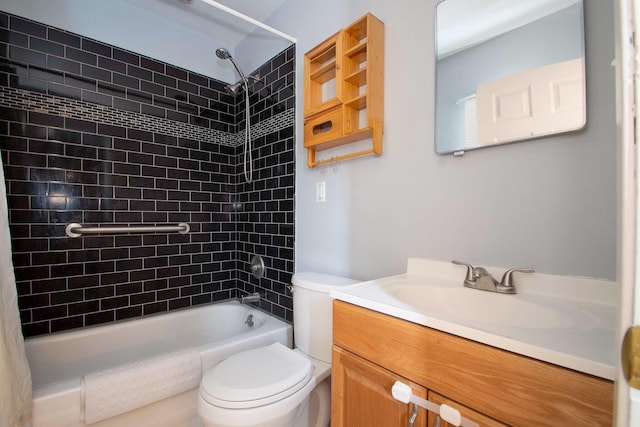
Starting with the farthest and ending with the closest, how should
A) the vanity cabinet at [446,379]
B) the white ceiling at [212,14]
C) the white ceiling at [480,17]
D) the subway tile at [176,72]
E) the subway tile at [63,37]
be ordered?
1. the subway tile at [176,72]
2. the white ceiling at [212,14]
3. the subway tile at [63,37]
4. the white ceiling at [480,17]
5. the vanity cabinet at [446,379]

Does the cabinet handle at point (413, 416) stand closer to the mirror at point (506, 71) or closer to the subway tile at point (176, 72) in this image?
the mirror at point (506, 71)

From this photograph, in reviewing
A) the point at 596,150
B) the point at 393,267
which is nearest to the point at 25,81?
the point at 393,267

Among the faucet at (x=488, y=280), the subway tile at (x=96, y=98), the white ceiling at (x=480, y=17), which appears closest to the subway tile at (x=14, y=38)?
the subway tile at (x=96, y=98)

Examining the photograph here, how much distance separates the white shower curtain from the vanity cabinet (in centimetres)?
109

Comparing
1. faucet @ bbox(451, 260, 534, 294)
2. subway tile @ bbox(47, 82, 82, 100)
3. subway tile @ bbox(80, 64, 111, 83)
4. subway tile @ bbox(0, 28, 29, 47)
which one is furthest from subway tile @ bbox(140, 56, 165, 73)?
faucet @ bbox(451, 260, 534, 294)

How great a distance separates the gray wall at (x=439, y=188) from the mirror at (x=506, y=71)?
4 cm

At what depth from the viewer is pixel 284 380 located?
1047 mm

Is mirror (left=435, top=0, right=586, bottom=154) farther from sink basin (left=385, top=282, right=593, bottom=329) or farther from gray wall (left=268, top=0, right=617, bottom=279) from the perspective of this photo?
sink basin (left=385, top=282, right=593, bottom=329)

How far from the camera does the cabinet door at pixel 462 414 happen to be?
59cm

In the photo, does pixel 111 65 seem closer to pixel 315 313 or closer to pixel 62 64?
pixel 62 64

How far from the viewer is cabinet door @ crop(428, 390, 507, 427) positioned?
592 mm

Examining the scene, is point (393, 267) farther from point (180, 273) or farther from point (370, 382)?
point (180, 273)

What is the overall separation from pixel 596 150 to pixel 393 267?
77 centimetres

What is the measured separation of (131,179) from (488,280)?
80.5 inches
